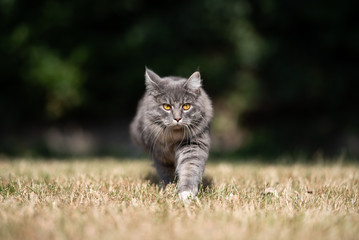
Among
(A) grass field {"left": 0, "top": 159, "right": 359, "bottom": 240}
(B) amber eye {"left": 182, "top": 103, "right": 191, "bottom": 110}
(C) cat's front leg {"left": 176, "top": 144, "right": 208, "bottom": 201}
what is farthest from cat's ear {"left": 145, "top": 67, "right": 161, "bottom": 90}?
(A) grass field {"left": 0, "top": 159, "right": 359, "bottom": 240}

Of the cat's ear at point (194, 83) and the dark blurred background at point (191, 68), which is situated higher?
the dark blurred background at point (191, 68)

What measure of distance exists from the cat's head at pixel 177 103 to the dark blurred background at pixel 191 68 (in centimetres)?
349

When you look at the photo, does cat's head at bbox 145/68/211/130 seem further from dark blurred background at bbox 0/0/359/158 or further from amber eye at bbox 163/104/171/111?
dark blurred background at bbox 0/0/359/158

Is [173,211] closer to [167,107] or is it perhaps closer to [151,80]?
[167,107]

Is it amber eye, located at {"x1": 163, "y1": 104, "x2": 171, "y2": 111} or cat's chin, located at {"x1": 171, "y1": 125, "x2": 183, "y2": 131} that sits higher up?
amber eye, located at {"x1": 163, "y1": 104, "x2": 171, "y2": 111}

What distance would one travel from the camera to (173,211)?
1.98 meters

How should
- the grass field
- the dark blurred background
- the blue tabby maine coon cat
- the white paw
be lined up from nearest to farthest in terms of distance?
the grass field → the white paw → the blue tabby maine coon cat → the dark blurred background

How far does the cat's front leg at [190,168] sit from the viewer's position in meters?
2.38

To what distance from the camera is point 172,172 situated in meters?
2.97

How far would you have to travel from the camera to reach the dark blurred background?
6383mm

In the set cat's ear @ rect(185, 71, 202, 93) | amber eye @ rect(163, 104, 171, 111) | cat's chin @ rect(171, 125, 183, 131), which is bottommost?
cat's chin @ rect(171, 125, 183, 131)

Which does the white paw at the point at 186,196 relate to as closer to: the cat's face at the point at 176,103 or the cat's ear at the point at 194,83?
the cat's face at the point at 176,103

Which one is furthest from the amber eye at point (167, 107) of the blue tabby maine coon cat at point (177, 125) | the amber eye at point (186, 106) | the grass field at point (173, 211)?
the grass field at point (173, 211)

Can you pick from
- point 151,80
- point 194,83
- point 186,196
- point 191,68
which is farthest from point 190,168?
point 191,68
